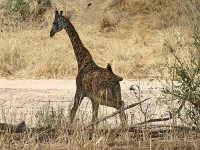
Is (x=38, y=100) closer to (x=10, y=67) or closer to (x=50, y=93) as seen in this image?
(x=50, y=93)

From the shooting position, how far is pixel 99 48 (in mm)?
17984

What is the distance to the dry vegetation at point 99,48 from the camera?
6.28 m

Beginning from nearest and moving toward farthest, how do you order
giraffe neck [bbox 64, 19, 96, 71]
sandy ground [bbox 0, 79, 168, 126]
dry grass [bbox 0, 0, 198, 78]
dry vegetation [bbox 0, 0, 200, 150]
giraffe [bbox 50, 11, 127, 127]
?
dry vegetation [bbox 0, 0, 200, 150]
giraffe [bbox 50, 11, 127, 127]
giraffe neck [bbox 64, 19, 96, 71]
sandy ground [bbox 0, 79, 168, 126]
dry grass [bbox 0, 0, 198, 78]

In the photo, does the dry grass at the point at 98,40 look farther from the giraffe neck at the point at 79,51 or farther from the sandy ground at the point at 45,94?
the giraffe neck at the point at 79,51

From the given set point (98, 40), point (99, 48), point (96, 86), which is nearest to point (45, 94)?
point (96, 86)

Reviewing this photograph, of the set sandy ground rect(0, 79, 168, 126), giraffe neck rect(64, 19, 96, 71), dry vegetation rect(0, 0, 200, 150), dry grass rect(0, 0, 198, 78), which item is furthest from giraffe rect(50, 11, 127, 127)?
dry grass rect(0, 0, 198, 78)

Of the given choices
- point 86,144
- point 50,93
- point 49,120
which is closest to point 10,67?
point 50,93

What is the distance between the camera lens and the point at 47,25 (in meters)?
22.0

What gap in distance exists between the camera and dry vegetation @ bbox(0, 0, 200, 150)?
6277mm

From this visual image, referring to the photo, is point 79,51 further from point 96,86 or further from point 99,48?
point 99,48

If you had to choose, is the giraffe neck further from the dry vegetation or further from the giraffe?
the dry vegetation

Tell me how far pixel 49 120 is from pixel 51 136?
1.77ft

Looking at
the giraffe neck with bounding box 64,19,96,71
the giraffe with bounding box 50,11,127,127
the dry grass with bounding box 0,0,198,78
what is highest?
the dry grass with bounding box 0,0,198,78

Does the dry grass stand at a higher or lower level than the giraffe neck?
higher
